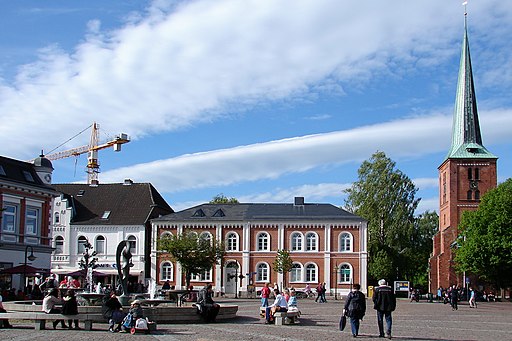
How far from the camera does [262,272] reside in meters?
70.1

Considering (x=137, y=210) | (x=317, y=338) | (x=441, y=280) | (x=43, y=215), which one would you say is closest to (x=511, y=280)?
(x=441, y=280)

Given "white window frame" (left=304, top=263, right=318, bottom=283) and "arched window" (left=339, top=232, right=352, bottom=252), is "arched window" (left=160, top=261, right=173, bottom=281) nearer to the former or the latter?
"white window frame" (left=304, top=263, right=318, bottom=283)

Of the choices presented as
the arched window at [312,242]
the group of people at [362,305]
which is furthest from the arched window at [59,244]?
the group of people at [362,305]

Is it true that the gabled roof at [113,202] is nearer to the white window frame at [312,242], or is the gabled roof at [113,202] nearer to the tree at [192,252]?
the tree at [192,252]

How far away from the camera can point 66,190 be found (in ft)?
248

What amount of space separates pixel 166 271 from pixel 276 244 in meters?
11.2

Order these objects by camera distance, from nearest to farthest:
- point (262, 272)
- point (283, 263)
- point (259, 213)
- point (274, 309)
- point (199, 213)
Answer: point (274, 309) → point (283, 263) → point (262, 272) → point (259, 213) → point (199, 213)

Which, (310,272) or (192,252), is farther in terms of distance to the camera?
(310,272)

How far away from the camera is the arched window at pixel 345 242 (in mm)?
69250

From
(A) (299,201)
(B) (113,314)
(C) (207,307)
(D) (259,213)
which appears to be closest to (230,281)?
(D) (259,213)

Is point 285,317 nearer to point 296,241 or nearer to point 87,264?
point 87,264

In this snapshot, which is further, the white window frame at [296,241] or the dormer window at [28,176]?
the white window frame at [296,241]

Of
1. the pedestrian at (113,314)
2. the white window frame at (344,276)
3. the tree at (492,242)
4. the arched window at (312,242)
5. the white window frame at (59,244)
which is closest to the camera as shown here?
the pedestrian at (113,314)

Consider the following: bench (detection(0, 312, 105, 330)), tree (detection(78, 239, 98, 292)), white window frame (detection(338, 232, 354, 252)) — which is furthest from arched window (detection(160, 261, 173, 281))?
bench (detection(0, 312, 105, 330))
